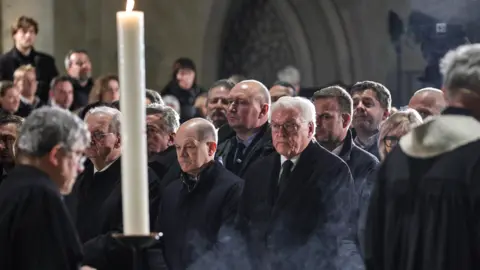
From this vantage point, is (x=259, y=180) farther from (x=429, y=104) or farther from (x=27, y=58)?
(x=27, y=58)

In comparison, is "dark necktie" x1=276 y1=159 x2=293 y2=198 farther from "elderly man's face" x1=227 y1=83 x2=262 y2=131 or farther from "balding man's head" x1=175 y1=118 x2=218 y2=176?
"elderly man's face" x1=227 y1=83 x2=262 y2=131

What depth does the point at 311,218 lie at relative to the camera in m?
6.79

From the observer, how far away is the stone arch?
14.1 m

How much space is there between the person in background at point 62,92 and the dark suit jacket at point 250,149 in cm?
253

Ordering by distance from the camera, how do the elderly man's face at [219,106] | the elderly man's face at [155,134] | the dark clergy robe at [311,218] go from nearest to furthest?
1. the dark clergy robe at [311,218]
2. the elderly man's face at [155,134]
3. the elderly man's face at [219,106]

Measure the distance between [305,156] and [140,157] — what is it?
319 cm

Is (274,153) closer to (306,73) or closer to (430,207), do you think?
(430,207)

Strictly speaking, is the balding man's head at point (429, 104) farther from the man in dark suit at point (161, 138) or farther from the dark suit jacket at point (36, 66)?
the dark suit jacket at point (36, 66)

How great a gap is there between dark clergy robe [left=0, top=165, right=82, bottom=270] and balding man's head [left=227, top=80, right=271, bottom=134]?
138 inches

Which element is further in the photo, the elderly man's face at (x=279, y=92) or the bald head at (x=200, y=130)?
the elderly man's face at (x=279, y=92)

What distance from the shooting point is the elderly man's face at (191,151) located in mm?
7289

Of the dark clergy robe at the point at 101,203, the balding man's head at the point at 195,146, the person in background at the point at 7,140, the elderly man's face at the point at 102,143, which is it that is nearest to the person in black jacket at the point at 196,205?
the balding man's head at the point at 195,146

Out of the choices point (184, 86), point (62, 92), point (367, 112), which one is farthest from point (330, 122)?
point (184, 86)

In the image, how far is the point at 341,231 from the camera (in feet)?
22.4
